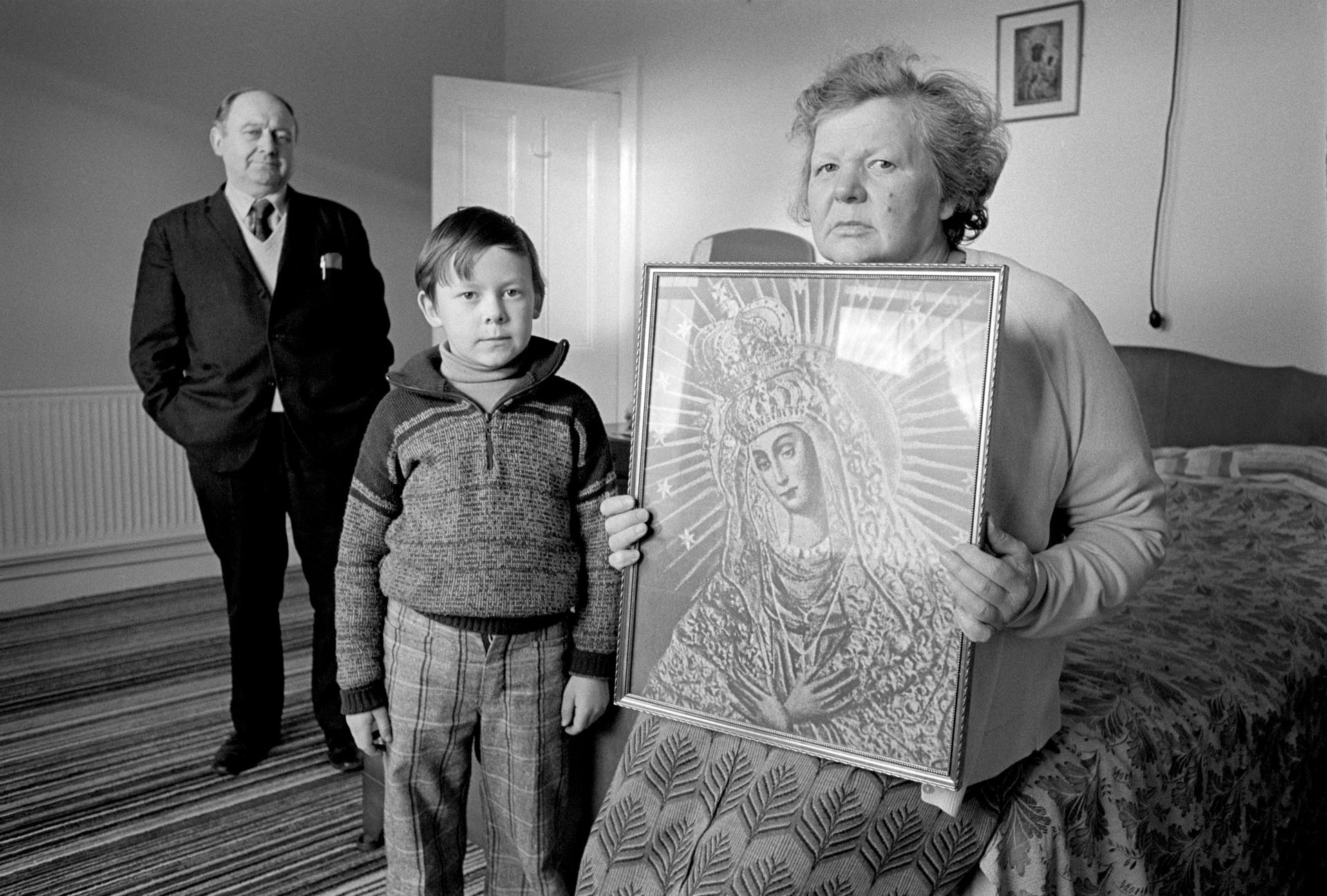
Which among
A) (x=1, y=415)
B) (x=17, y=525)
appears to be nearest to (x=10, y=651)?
(x=17, y=525)

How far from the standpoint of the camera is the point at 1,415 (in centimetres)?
393

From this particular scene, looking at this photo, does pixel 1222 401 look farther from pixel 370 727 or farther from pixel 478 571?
pixel 370 727

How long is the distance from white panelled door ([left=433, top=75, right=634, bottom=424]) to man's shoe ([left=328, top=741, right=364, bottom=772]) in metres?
2.58

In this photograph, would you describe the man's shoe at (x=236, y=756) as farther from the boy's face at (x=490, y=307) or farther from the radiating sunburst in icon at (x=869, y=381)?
the radiating sunburst in icon at (x=869, y=381)

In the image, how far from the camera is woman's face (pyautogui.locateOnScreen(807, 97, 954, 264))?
1.25m

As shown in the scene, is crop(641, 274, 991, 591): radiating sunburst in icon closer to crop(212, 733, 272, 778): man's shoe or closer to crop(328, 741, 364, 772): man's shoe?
crop(328, 741, 364, 772): man's shoe

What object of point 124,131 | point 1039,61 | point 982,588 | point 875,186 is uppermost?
point 1039,61

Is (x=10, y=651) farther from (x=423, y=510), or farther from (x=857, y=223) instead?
(x=857, y=223)

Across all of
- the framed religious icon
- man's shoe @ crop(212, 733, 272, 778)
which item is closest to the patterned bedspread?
the framed religious icon

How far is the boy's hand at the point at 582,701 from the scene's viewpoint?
1.56 metres

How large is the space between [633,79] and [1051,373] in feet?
13.1

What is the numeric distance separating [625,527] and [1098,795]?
0.69 meters

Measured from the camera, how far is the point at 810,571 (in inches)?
43.3

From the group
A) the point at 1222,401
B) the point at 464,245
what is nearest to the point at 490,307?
the point at 464,245
